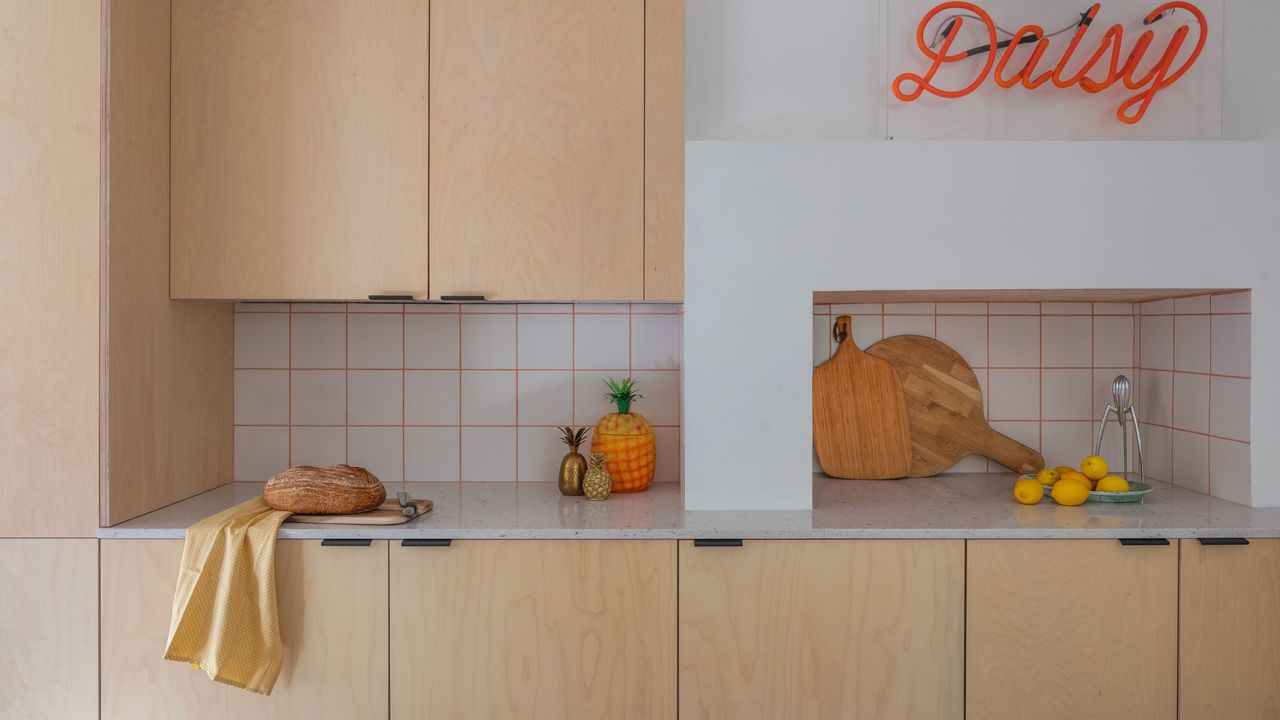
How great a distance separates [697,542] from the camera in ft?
5.89

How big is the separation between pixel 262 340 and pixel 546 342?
0.87m

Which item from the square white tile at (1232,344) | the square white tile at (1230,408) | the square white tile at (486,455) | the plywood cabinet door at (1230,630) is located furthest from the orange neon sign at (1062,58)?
the square white tile at (486,455)

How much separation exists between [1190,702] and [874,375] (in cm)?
110

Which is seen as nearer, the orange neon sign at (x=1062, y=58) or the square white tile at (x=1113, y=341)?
the orange neon sign at (x=1062, y=58)

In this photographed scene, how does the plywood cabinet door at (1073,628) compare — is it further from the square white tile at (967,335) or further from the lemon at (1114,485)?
the square white tile at (967,335)

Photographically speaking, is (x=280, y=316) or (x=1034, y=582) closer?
(x=1034, y=582)

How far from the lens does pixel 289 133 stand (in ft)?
6.56

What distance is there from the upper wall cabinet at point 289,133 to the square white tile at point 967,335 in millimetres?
1605

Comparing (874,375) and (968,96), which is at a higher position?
(968,96)

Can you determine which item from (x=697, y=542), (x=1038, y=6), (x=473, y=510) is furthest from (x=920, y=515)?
(x=1038, y=6)

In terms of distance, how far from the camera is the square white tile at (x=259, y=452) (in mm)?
2398

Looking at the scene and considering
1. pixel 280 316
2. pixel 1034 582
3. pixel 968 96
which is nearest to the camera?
pixel 1034 582

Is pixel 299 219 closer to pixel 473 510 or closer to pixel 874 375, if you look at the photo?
pixel 473 510

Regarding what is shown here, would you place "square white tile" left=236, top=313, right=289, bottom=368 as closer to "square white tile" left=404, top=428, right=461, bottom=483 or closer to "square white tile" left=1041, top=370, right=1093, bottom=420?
"square white tile" left=404, top=428, right=461, bottom=483
